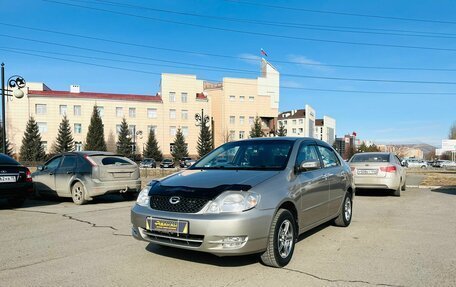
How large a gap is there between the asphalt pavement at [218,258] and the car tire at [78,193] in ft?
7.70

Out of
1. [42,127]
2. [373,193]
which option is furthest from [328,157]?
[42,127]

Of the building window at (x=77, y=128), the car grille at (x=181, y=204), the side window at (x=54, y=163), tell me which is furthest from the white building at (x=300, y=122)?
the car grille at (x=181, y=204)

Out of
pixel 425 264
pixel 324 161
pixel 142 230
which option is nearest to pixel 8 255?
pixel 142 230

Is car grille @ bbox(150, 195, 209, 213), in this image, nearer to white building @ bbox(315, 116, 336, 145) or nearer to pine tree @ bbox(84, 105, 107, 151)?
Answer: pine tree @ bbox(84, 105, 107, 151)

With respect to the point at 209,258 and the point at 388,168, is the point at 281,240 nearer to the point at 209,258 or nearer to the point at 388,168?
the point at 209,258

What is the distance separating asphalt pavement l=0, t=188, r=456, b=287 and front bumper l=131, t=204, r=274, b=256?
12.8 inches

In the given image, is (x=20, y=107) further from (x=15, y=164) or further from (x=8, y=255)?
(x=8, y=255)

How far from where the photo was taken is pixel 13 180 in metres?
9.50

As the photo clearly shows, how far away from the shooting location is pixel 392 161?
12.5 m

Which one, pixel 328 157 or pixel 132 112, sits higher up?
pixel 132 112

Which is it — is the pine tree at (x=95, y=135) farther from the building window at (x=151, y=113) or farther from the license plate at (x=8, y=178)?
the license plate at (x=8, y=178)

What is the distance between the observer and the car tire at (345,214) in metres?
7.15

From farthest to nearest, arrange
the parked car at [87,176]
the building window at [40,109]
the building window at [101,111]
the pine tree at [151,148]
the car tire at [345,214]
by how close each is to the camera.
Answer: the pine tree at [151,148], the building window at [101,111], the building window at [40,109], the parked car at [87,176], the car tire at [345,214]

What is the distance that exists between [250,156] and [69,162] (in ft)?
23.7
